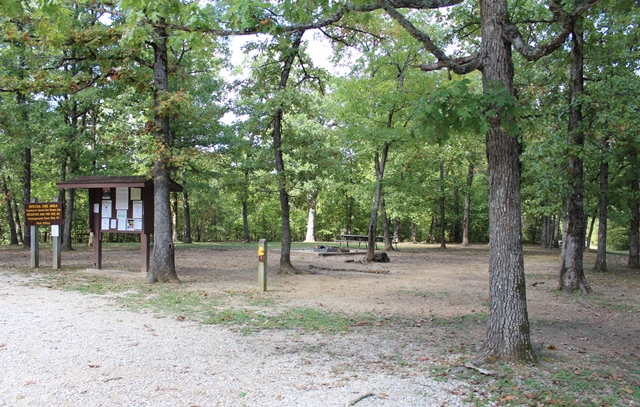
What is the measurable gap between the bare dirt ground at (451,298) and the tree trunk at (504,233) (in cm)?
47

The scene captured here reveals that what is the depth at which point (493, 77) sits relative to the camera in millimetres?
4625

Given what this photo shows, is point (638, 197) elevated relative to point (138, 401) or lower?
elevated

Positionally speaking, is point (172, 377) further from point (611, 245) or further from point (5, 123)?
point (611, 245)

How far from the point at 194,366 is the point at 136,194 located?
7.90 metres

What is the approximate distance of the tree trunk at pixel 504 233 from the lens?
14.6 feet

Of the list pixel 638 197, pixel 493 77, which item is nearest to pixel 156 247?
pixel 493 77

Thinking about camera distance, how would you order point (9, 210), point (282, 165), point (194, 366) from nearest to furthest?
point (194, 366) → point (282, 165) → point (9, 210)

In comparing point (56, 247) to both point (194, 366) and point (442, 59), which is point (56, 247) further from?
point (442, 59)

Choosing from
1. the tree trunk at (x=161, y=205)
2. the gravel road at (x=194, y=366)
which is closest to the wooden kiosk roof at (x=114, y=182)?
the tree trunk at (x=161, y=205)

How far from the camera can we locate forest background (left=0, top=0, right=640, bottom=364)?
15.3 ft

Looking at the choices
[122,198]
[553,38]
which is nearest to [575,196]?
[553,38]

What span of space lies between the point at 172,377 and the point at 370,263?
12.8 m

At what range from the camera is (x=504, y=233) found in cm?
448

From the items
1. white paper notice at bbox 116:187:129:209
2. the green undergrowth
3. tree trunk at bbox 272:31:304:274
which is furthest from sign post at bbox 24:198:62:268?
the green undergrowth
